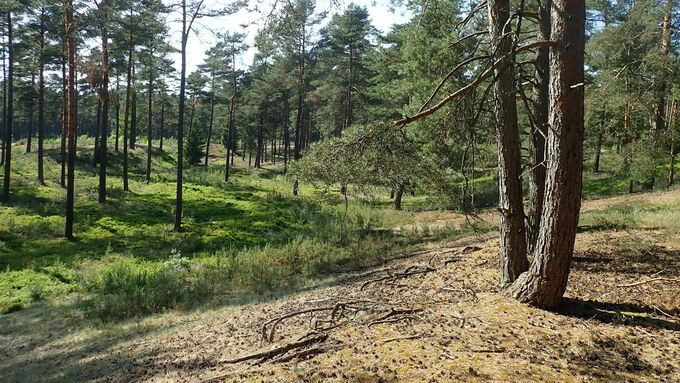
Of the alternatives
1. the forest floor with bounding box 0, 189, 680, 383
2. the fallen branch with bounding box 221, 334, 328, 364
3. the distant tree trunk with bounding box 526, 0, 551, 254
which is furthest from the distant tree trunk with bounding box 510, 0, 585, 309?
the fallen branch with bounding box 221, 334, 328, 364

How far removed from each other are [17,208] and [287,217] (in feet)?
47.3

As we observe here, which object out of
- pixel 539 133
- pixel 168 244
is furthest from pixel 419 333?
pixel 168 244

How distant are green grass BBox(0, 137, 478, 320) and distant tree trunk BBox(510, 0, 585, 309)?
413 cm

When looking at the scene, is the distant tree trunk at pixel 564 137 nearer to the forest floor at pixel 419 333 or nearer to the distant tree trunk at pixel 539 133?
the forest floor at pixel 419 333

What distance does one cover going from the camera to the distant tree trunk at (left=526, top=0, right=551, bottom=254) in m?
6.09

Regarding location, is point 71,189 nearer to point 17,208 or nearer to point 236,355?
point 17,208

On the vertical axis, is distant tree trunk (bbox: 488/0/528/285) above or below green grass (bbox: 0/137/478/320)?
above

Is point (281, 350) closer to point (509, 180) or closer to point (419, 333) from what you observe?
point (419, 333)

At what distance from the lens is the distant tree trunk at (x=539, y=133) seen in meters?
6.09

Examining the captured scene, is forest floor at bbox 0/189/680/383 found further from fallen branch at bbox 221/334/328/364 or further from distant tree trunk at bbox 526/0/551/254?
distant tree trunk at bbox 526/0/551/254

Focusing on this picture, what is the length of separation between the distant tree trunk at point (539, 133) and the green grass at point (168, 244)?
375 cm

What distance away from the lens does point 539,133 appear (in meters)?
6.54

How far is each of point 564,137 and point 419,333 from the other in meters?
2.69

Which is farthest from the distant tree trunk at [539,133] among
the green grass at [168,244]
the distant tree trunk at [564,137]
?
the green grass at [168,244]
